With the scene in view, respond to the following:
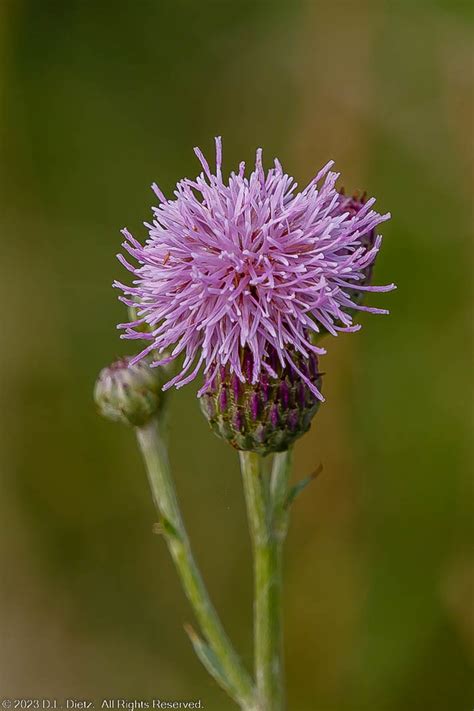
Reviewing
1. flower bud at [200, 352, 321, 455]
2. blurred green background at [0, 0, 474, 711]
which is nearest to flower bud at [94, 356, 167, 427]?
flower bud at [200, 352, 321, 455]

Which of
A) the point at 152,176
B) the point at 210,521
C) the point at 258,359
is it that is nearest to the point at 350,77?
the point at 152,176

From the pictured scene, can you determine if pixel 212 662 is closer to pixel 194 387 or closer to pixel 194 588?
pixel 194 588

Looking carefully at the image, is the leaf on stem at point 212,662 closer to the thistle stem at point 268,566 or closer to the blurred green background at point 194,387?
the thistle stem at point 268,566

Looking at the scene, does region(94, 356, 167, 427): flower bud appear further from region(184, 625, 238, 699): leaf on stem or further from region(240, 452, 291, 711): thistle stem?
region(184, 625, 238, 699): leaf on stem

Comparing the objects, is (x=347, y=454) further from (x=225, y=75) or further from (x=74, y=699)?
(x=225, y=75)

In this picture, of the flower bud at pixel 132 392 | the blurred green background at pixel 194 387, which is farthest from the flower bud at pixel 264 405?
the blurred green background at pixel 194 387

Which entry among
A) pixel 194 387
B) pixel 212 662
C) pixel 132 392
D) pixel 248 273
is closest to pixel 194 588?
pixel 212 662

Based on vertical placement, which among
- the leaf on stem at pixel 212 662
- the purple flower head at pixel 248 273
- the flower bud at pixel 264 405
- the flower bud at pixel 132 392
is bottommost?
the leaf on stem at pixel 212 662

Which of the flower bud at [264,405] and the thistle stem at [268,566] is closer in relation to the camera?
the flower bud at [264,405]
